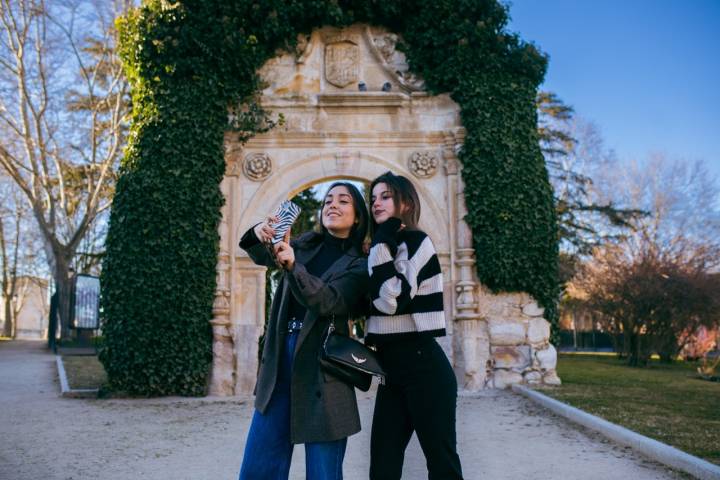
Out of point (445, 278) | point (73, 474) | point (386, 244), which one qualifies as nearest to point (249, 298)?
point (445, 278)

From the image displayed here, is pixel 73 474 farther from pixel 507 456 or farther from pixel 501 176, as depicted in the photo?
pixel 501 176

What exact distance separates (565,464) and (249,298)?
577 centimetres

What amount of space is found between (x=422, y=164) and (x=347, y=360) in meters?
7.48

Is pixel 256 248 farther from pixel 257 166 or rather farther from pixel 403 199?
pixel 257 166

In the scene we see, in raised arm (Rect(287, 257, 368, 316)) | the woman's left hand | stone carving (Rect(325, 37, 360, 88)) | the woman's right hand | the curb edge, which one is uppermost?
stone carving (Rect(325, 37, 360, 88))

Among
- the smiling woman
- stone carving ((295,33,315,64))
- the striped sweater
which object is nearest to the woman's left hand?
the smiling woman

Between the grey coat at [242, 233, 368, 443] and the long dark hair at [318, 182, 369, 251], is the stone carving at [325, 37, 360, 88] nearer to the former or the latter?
the long dark hair at [318, 182, 369, 251]

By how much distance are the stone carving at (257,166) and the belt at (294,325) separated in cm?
716

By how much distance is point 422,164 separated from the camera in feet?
31.4

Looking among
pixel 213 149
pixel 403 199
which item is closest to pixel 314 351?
pixel 403 199

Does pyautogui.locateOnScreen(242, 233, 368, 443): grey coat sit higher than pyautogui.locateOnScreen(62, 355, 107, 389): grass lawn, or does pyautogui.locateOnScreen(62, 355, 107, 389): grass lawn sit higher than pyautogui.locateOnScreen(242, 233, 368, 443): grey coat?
pyautogui.locateOnScreen(242, 233, 368, 443): grey coat

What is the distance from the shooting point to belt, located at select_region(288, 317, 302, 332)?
8.31ft

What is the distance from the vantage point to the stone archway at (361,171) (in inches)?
358

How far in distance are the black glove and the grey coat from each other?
150 millimetres
